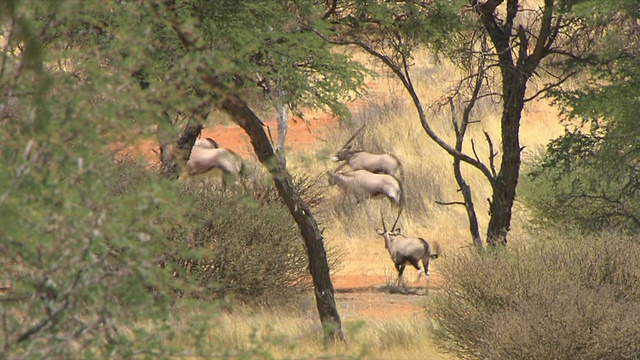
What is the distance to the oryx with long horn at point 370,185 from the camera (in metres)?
20.4

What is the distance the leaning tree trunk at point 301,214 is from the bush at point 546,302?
2.96 feet

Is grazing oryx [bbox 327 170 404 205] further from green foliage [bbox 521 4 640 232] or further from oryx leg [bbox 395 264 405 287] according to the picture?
oryx leg [bbox 395 264 405 287]

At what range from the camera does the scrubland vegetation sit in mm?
4430

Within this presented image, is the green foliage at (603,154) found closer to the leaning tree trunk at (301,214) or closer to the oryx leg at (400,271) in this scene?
the oryx leg at (400,271)

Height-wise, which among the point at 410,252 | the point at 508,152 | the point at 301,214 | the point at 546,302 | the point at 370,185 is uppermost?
the point at 370,185

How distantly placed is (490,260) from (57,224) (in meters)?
5.27

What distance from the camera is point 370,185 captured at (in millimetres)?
20578

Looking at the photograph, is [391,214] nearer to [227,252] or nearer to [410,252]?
[410,252]

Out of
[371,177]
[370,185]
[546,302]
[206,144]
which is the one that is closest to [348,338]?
[546,302]

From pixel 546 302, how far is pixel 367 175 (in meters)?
12.9

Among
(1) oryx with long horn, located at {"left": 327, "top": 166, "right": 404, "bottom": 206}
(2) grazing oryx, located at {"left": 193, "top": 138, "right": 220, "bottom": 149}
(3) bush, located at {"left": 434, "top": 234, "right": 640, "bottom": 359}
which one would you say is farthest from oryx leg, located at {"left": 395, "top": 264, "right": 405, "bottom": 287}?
(2) grazing oryx, located at {"left": 193, "top": 138, "right": 220, "bottom": 149}

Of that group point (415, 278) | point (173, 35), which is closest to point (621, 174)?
point (415, 278)

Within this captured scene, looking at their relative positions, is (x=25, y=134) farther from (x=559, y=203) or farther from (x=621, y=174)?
(x=559, y=203)

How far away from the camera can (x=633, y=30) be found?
43.6ft
